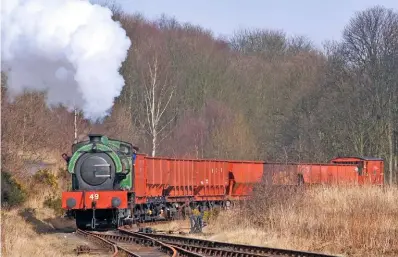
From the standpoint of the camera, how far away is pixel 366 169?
124 ft

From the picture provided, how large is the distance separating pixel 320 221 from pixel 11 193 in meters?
15.5

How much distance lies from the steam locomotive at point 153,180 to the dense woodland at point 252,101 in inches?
248

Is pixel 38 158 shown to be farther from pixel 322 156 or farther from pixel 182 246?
pixel 322 156

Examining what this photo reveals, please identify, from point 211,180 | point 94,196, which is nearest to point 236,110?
point 211,180

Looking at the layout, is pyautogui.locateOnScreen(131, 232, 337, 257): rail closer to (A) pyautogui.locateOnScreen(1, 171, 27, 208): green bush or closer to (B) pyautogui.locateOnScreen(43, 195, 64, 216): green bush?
(A) pyautogui.locateOnScreen(1, 171, 27, 208): green bush

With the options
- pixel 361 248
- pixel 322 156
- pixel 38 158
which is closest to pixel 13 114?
pixel 38 158

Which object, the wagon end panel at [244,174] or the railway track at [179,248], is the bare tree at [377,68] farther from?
the railway track at [179,248]

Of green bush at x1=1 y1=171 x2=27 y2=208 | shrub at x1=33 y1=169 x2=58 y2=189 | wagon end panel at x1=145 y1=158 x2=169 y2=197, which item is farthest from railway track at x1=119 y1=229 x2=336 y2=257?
shrub at x1=33 y1=169 x2=58 y2=189

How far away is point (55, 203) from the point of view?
31.6 m

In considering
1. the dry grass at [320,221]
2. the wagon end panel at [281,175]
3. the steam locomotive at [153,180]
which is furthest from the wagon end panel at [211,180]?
the dry grass at [320,221]

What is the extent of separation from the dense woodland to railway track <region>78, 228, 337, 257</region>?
49.5ft

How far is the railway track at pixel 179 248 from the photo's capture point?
15877 mm

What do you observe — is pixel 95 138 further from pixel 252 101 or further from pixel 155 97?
pixel 252 101

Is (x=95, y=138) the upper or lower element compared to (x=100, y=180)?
upper
